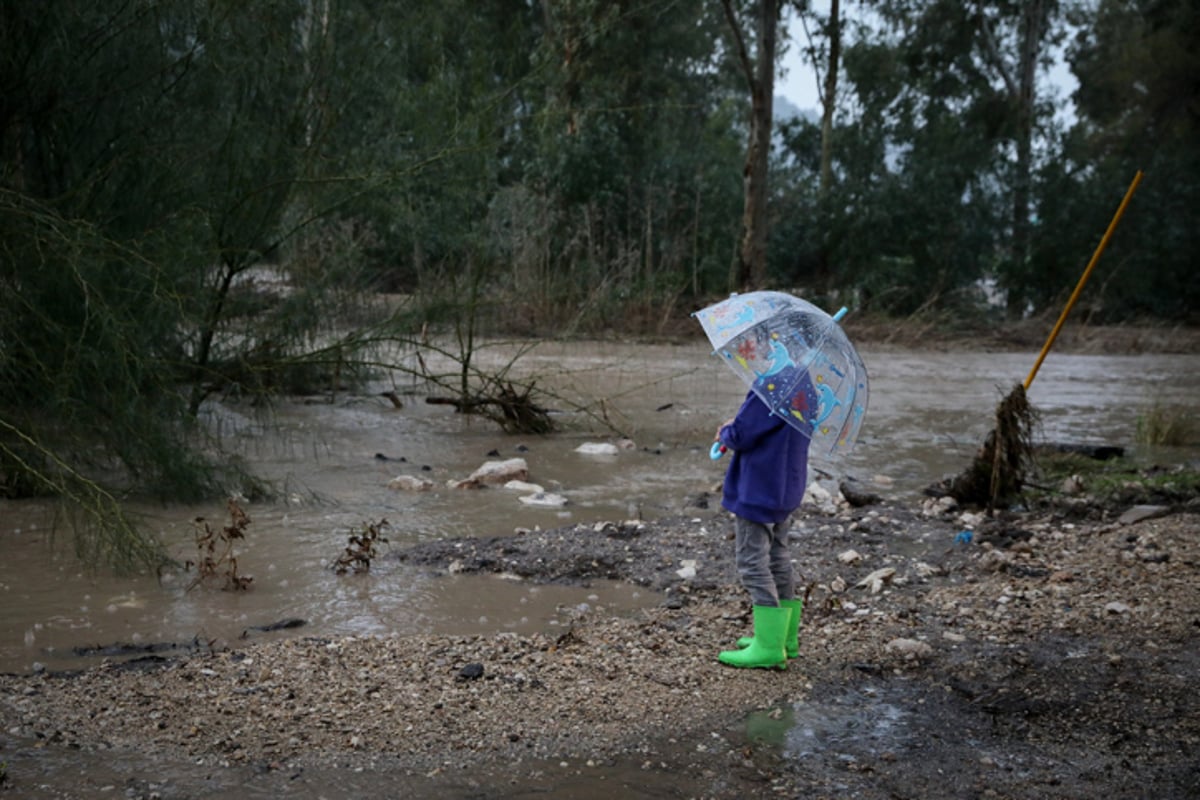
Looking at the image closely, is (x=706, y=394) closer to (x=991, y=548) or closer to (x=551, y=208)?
(x=991, y=548)

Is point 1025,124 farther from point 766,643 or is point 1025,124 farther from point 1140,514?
point 766,643

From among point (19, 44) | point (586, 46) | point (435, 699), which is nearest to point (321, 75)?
point (19, 44)

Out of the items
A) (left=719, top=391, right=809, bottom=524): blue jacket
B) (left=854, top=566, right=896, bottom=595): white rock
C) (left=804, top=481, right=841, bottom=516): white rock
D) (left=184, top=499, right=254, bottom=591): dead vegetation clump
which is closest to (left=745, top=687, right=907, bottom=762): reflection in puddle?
(left=719, top=391, right=809, bottom=524): blue jacket

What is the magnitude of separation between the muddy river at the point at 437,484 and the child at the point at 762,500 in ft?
3.46

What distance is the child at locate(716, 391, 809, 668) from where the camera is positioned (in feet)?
14.6

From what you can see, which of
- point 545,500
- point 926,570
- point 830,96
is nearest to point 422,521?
point 545,500

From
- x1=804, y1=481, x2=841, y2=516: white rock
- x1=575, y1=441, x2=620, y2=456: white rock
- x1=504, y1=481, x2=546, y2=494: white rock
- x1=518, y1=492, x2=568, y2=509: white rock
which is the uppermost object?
x1=575, y1=441, x2=620, y2=456: white rock

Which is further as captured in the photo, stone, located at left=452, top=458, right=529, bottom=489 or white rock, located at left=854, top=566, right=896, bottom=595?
stone, located at left=452, top=458, right=529, bottom=489

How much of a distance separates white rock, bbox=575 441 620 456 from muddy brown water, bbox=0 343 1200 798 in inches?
4.8

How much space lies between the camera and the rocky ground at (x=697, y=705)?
353 cm

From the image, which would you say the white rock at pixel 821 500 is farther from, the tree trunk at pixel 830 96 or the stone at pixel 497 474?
the tree trunk at pixel 830 96

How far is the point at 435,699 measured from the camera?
4.09m

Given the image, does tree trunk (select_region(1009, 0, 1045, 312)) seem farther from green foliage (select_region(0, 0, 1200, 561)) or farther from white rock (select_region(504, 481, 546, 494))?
white rock (select_region(504, 481, 546, 494))

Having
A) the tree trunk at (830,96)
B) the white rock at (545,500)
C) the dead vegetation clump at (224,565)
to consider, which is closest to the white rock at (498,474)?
the white rock at (545,500)
